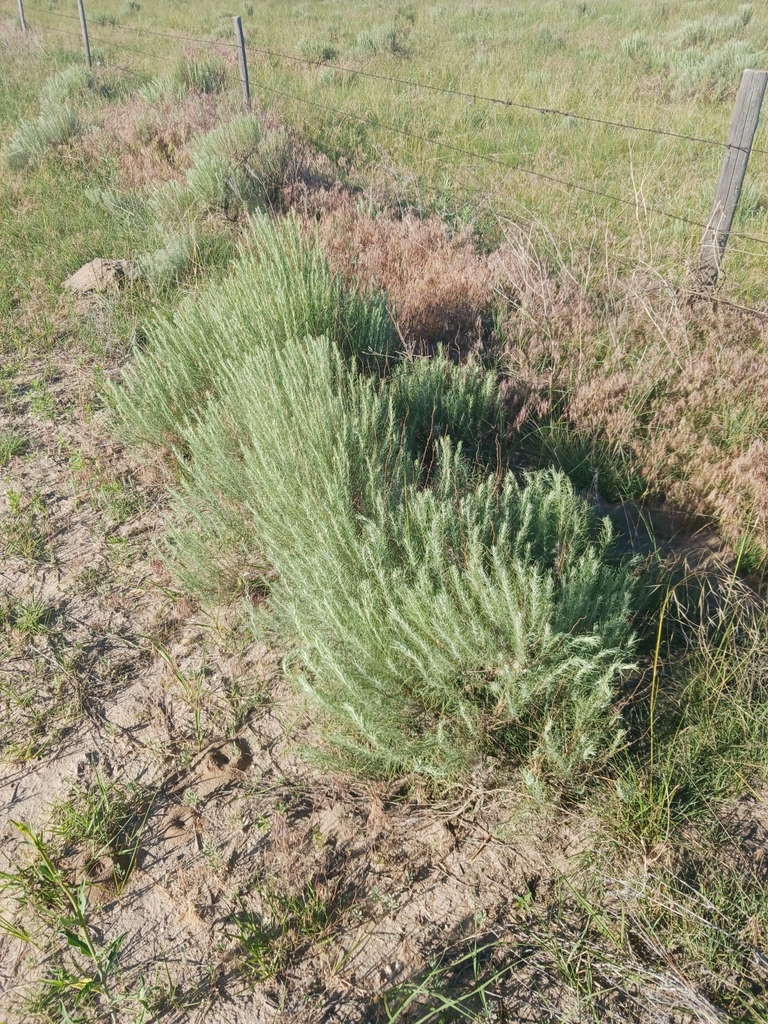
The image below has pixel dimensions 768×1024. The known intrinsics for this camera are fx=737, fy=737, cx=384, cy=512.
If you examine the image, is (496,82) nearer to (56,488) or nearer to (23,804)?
(56,488)

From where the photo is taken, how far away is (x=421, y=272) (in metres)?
4.91

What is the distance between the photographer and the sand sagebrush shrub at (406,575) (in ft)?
7.18

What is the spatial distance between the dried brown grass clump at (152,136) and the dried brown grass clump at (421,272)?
2.62 meters

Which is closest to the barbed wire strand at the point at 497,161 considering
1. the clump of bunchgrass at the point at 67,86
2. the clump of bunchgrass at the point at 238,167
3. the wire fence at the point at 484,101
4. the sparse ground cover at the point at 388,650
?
the wire fence at the point at 484,101

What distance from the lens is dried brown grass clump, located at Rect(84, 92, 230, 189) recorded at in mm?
7156

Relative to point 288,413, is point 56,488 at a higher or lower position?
lower

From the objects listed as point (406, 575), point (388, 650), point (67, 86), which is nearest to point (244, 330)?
point (406, 575)

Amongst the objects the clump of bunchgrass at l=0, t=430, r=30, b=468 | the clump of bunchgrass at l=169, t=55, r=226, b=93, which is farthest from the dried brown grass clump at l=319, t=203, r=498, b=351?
the clump of bunchgrass at l=169, t=55, r=226, b=93

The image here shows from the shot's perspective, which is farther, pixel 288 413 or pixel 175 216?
pixel 175 216

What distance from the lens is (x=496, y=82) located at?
1000 centimetres

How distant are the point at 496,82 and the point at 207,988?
1089 cm

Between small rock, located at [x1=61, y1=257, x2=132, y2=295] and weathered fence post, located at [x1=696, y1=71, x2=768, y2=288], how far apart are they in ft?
13.2

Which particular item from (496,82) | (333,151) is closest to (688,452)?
(333,151)

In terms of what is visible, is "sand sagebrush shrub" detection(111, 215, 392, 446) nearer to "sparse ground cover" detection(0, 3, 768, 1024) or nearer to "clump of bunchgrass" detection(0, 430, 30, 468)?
"sparse ground cover" detection(0, 3, 768, 1024)
